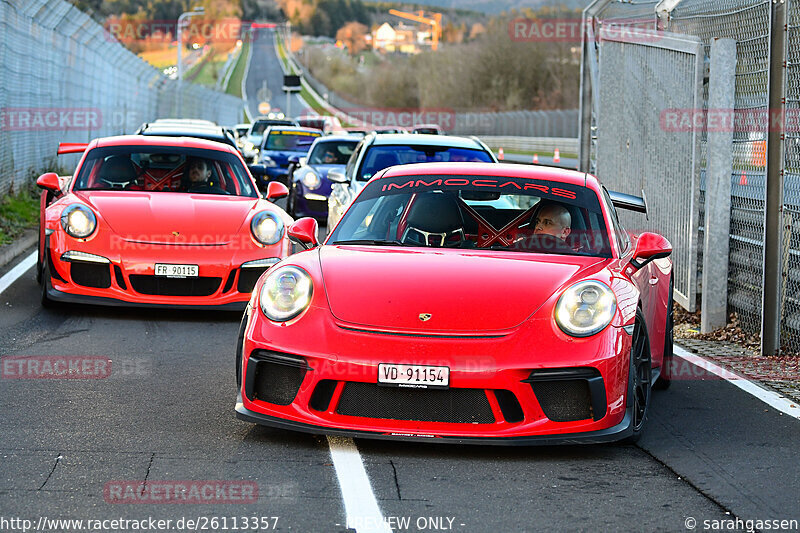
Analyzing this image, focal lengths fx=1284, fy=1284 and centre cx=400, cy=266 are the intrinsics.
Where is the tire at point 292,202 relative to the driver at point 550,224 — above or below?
below

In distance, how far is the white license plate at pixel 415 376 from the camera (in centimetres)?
550

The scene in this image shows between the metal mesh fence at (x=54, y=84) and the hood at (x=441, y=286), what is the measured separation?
12115mm

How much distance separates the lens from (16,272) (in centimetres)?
1252

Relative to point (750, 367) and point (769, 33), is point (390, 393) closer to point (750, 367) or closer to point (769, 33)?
point (750, 367)

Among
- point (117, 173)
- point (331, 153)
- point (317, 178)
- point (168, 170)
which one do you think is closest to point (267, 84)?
point (331, 153)

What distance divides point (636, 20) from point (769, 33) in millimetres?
6145

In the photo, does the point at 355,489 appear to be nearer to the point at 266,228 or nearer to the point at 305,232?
the point at 305,232

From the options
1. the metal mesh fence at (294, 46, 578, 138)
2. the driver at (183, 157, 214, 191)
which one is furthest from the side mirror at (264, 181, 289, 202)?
the metal mesh fence at (294, 46, 578, 138)

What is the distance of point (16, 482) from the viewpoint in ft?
16.2

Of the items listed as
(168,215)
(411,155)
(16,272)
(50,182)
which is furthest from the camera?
(411,155)

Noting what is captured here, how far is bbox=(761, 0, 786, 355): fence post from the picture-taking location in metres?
8.91

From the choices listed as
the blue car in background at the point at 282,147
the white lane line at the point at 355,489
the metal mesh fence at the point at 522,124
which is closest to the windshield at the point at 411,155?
the white lane line at the point at 355,489

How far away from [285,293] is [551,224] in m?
1.71

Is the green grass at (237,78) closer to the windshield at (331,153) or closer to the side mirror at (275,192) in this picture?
the windshield at (331,153)
